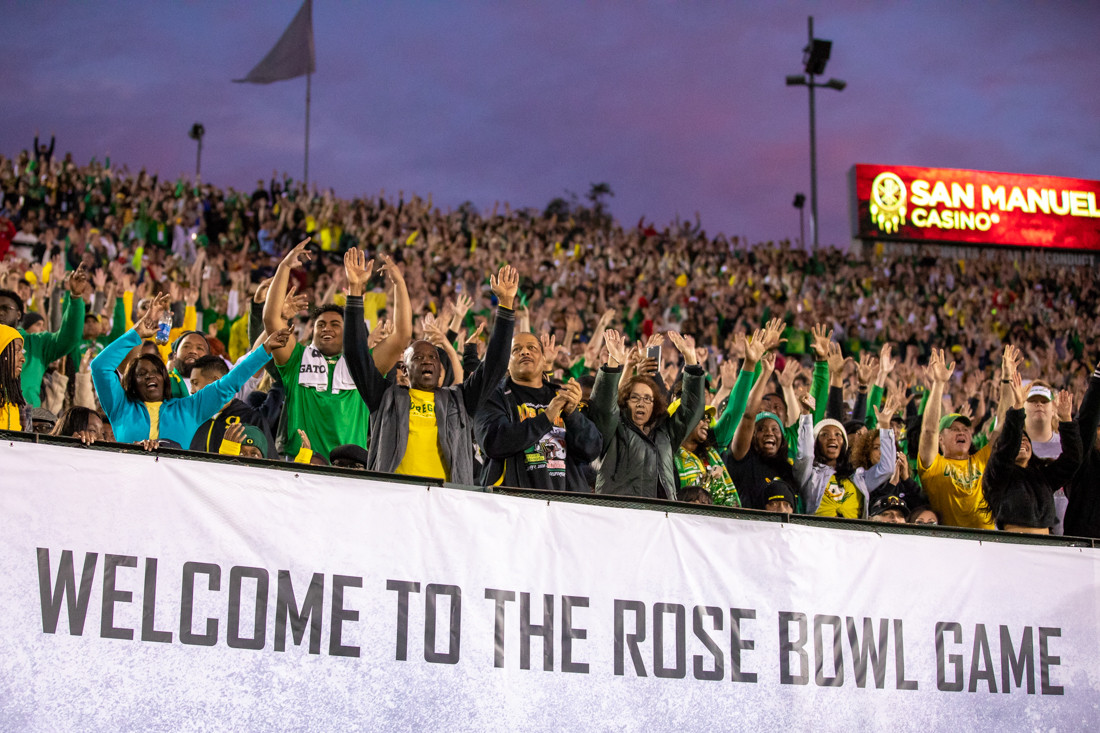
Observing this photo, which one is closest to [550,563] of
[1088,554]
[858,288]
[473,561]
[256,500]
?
[473,561]

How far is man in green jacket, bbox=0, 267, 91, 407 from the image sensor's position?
6.25m

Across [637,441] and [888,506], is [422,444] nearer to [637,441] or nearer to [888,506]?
[637,441]

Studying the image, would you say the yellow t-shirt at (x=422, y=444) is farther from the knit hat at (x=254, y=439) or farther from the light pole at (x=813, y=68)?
the light pole at (x=813, y=68)

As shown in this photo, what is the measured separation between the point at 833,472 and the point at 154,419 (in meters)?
3.84

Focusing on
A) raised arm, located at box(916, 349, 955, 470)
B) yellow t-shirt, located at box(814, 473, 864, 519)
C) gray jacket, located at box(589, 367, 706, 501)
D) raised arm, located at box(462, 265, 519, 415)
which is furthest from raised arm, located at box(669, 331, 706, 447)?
raised arm, located at box(916, 349, 955, 470)

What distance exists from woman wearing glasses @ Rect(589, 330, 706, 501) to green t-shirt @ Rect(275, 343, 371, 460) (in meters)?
1.27

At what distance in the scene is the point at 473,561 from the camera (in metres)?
4.02

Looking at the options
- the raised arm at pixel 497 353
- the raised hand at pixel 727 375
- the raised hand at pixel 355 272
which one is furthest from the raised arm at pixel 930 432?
the raised hand at pixel 355 272

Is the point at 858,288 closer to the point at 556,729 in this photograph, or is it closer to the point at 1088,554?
the point at 1088,554

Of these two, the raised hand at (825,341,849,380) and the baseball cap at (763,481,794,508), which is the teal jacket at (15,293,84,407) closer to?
the baseball cap at (763,481,794,508)

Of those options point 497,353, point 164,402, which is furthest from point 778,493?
point 164,402

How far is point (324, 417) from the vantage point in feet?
18.9

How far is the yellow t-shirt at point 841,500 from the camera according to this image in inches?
254

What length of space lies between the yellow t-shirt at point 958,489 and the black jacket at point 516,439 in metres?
2.51
